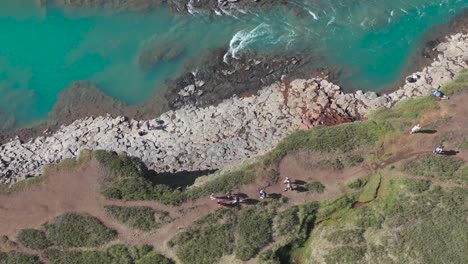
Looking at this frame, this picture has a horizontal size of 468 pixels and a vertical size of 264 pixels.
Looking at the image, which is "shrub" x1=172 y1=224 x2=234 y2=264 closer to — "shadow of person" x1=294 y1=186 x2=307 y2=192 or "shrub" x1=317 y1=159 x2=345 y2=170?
"shadow of person" x1=294 y1=186 x2=307 y2=192

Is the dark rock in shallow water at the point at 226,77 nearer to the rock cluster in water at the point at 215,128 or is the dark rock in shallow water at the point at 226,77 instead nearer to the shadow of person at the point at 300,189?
the rock cluster in water at the point at 215,128

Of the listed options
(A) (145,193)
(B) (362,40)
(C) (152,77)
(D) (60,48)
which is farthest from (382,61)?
(D) (60,48)

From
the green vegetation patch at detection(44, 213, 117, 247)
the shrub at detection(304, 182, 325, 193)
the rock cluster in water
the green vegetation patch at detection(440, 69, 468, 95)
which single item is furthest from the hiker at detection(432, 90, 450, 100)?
the green vegetation patch at detection(44, 213, 117, 247)

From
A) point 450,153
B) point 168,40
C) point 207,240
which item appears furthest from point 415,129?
point 168,40

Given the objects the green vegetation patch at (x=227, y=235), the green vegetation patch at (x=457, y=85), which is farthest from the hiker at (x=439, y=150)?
the green vegetation patch at (x=227, y=235)

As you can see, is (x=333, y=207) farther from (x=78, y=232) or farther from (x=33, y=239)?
(x=33, y=239)

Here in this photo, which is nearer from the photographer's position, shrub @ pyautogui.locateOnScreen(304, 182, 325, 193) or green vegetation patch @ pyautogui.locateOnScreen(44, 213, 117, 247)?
green vegetation patch @ pyautogui.locateOnScreen(44, 213, 117, 247)

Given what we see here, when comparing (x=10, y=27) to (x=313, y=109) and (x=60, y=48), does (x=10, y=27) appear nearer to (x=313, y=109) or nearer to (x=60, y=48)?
(x=60, y=48)
